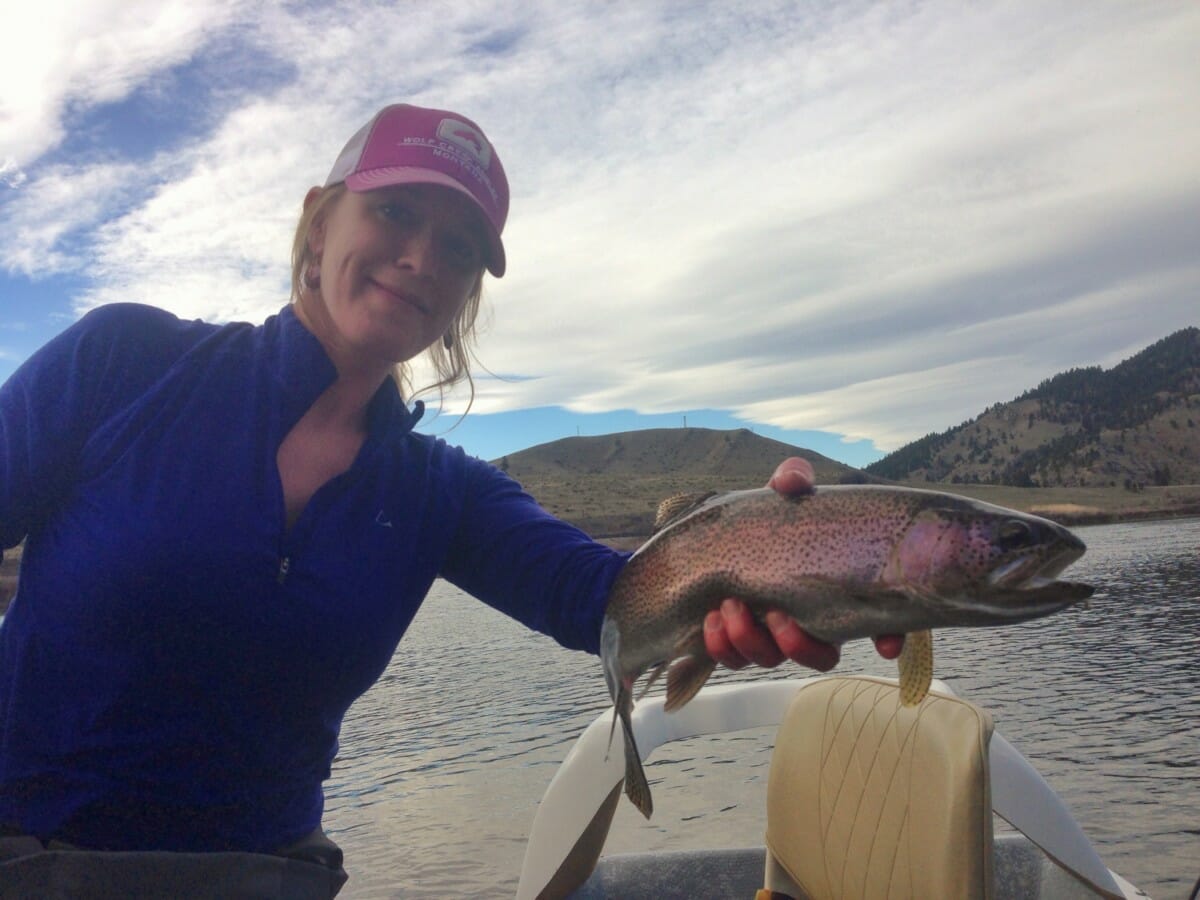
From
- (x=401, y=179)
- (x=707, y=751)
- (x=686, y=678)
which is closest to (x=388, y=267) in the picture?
(x=401, y=179)

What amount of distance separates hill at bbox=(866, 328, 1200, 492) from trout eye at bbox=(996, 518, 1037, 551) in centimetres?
11437

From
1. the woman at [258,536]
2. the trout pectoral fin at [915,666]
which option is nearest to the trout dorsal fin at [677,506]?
the woman at [258,536]

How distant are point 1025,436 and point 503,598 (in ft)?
605

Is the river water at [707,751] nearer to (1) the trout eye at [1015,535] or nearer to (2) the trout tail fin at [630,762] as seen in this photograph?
(2) the trout tail fin at [630,762]

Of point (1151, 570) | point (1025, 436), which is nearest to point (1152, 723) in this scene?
point (1151, 570)

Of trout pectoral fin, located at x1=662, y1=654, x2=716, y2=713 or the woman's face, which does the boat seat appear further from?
the woman's face

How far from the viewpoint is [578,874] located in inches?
238

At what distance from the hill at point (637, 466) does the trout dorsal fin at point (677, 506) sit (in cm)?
6966

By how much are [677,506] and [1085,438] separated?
6599 inches

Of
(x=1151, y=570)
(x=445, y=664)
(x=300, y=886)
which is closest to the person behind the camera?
(x=300, y=886)

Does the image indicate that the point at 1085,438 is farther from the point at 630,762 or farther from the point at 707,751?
the point at 630,762

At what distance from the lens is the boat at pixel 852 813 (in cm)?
361

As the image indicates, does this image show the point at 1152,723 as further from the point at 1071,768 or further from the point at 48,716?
the point at 48,716

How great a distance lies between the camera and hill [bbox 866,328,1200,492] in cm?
12825
